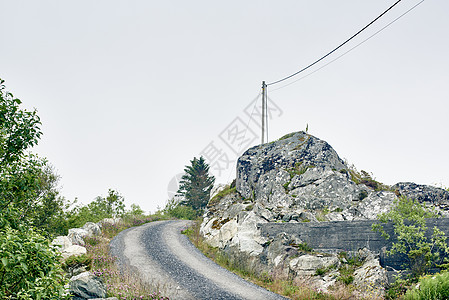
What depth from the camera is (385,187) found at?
20.0 metres

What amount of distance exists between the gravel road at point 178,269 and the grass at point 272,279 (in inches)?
18.1

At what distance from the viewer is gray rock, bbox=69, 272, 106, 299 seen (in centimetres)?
927

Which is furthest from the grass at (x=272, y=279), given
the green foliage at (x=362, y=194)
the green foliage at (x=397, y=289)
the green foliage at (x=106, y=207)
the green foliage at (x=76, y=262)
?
the green foliage at (x=106, y=207)

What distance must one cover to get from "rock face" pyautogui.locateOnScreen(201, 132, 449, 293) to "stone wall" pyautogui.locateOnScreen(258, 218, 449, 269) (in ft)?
1.34

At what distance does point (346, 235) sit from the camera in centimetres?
1336

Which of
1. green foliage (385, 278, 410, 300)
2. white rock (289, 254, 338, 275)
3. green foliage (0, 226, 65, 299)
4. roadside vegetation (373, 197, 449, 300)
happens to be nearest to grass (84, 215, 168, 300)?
green foliage (0, 226, 65, 299)

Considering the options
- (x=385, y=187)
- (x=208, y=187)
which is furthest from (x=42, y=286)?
(x=208, y=187)

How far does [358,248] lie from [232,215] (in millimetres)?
8311

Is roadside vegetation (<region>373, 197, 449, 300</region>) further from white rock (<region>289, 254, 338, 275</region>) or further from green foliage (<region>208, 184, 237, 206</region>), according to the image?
green foliage (<region>208, 184, 237, 206</region>)

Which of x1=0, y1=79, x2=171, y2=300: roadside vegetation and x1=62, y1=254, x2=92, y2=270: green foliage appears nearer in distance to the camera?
x1=0, y1=79, x2=171, y2=300: roadside vegetation

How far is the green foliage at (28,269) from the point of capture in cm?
517

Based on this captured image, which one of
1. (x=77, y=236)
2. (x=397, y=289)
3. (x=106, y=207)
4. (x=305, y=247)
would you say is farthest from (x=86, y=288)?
(x=106, y=207)

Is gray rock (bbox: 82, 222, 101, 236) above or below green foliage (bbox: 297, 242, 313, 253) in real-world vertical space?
below

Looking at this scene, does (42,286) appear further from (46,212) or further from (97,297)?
(46,212)
